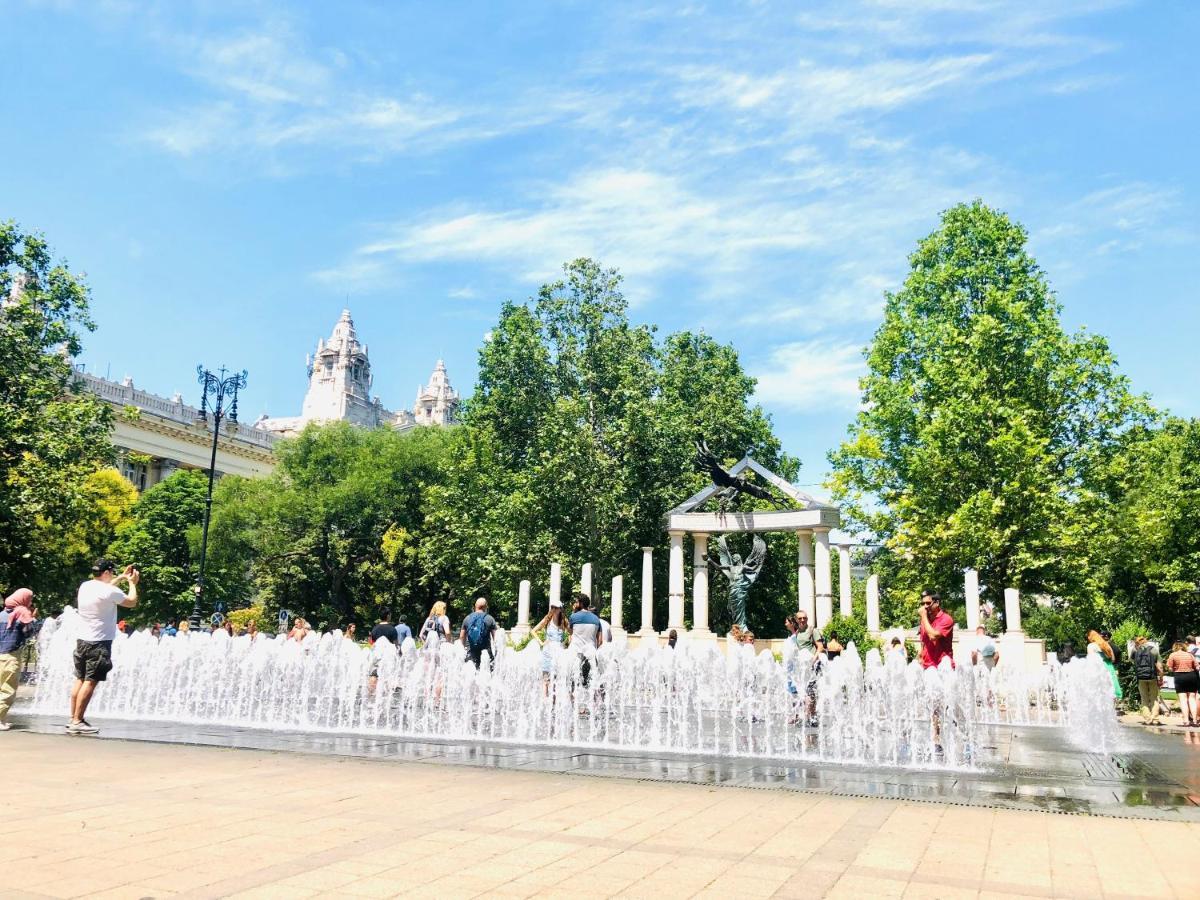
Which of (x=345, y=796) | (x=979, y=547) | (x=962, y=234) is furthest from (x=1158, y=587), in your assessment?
(x=345, y=796)

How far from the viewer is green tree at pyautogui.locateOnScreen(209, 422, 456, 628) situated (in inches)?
1871

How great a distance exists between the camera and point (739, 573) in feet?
104

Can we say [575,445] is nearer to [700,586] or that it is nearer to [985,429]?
[700,586]

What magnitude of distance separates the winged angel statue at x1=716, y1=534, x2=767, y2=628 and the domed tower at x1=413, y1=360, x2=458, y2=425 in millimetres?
134993

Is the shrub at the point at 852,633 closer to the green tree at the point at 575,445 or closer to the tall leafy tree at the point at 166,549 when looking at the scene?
the green tree at the point at 575,445

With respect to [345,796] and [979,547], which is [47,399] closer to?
[345,796]

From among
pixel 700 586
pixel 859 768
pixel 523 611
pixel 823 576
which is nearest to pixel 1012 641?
pixel 823 576

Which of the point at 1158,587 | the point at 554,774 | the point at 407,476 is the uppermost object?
the point at 407,476

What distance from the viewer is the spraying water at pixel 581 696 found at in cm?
1030

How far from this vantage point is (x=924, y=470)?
28734 millimetres

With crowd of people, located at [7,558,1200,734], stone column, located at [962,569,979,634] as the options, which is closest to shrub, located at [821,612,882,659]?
stone column, located at [962,569,979,634]

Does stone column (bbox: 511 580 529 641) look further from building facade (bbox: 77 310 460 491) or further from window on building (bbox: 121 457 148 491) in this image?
window on building (bbox: 121 457 148 491)

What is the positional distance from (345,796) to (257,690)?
29.9 ft

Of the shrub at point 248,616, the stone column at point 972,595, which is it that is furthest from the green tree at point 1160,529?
the shrub at point 248,616
